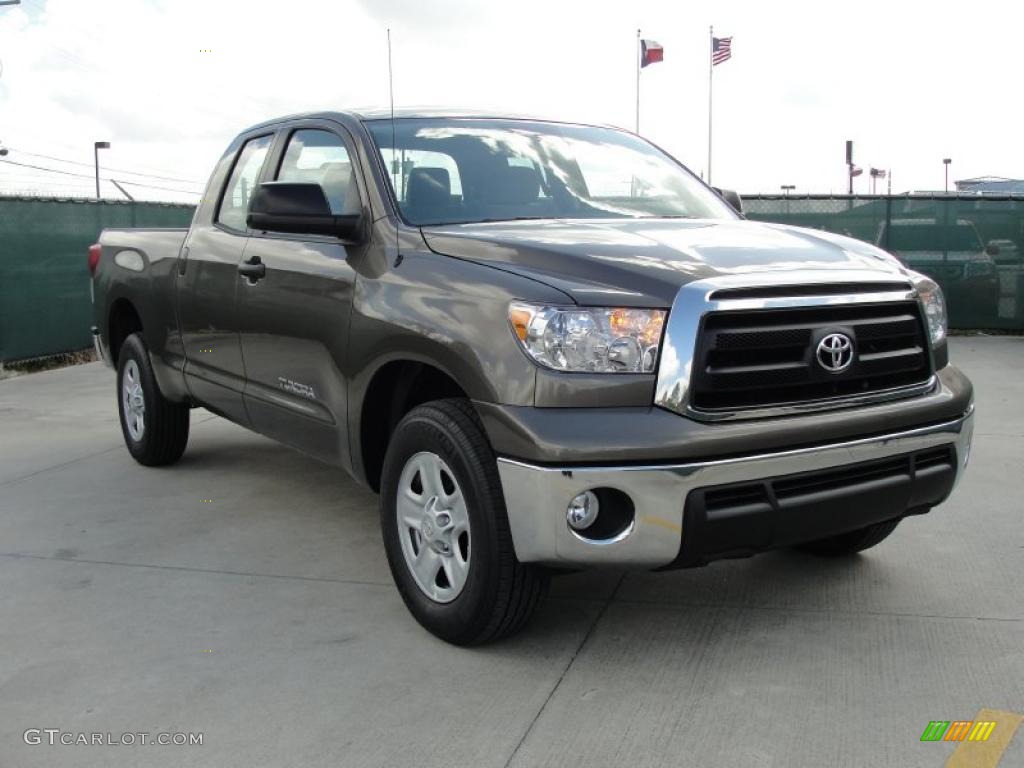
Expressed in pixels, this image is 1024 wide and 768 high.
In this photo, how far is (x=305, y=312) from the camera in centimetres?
443

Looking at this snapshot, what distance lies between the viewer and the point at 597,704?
3.26 metres

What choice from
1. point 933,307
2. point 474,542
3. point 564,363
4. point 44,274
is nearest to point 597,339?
point 564,363

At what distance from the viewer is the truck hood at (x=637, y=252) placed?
329 centimetres

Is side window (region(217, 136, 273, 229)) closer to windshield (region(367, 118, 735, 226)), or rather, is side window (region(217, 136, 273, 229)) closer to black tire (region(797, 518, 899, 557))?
windshield (region(367, 118, 735, 226))

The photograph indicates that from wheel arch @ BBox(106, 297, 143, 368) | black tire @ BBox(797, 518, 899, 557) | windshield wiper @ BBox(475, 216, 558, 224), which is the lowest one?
black tire @ BBox(797, 518, 899, 557)

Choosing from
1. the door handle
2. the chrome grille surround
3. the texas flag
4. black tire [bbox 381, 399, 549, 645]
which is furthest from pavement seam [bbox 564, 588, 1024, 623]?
the texas flag

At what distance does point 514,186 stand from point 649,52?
27.8 meters

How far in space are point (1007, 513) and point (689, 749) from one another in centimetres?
298

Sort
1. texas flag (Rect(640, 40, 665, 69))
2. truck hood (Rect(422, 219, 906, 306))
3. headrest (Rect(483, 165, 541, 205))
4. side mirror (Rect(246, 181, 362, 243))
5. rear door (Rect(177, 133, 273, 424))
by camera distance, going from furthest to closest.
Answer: texas flag (Rect(640, 40, 665, 69)) < rear door (Rect(177, 133, 273, 424)) < headrest (Rect(483, 165, 541, 205)) < side mirror (Rect(246, 181, 362, 243)) < truck hood (Rect(422, 219, 906, 306))

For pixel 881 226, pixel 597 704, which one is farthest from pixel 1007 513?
pixel 881 226

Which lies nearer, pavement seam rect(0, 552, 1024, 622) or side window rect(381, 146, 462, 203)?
pavement seam rect(0, 552, 1024, 622)

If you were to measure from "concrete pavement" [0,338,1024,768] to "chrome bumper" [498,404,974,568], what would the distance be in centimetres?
46

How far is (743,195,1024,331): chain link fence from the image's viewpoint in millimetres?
13469

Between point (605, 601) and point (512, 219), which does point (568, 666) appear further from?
point (512, 219)
